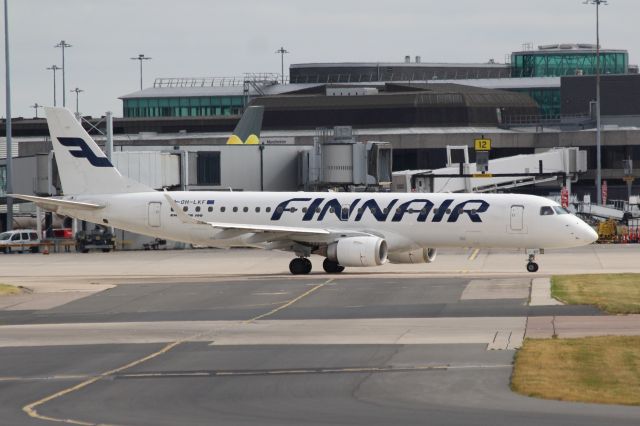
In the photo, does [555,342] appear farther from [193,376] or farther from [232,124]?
[232,124]

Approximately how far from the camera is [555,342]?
2906 cm

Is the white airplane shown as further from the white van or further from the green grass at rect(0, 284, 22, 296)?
the white van

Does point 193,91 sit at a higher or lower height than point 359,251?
higher

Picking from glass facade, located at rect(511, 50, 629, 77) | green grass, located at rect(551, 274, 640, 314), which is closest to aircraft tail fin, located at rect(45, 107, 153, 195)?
green grass, located at rect(551, 274, 640, 314)

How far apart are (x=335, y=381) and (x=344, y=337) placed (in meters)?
7.33

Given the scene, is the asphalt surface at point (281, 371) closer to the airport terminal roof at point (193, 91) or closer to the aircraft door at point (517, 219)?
the aircraft door at point (517, 219)

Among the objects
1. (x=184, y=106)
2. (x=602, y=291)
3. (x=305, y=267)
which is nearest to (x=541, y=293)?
(x=602, y=291)

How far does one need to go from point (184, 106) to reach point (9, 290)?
13255 centimetres

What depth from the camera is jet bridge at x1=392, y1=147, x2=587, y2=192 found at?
9062 centimetres

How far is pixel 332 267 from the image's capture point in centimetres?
5697

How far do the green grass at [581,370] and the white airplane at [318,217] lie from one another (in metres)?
24.5

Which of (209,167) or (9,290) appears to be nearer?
(9,290)

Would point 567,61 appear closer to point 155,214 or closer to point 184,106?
point 184,106

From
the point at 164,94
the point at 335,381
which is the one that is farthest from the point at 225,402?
the point at 164,94
